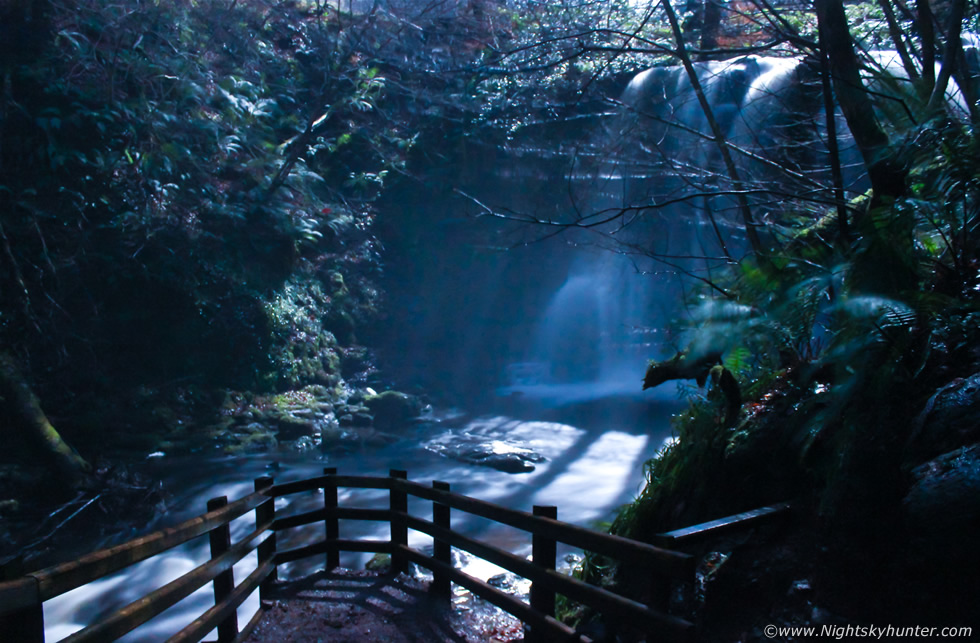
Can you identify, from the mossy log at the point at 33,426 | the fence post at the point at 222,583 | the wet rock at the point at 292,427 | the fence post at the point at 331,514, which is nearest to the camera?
the fence post at the point at 222,583

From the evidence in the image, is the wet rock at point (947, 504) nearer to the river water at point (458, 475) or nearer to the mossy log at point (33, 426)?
the river water at point (458, 475)

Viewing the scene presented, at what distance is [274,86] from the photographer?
19.3m

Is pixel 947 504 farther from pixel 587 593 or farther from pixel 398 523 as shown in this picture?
pixel 398 523

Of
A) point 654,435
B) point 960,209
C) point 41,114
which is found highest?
point 41,114

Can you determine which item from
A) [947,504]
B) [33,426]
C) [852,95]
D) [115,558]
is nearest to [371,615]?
[115,558]

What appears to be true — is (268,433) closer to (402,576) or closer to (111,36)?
(111,36)

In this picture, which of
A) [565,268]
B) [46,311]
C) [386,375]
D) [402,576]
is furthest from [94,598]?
A: [565,268]

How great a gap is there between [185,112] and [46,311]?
5570mm

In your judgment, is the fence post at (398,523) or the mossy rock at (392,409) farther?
the mossy rock at (392,409)

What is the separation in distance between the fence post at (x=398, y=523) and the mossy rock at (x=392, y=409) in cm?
1074

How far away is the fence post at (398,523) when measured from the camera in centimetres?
548

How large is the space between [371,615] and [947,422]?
384 cm

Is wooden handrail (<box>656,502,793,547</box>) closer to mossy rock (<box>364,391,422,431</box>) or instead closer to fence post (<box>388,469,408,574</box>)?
fence post (<box>388,469,408,574</box>)

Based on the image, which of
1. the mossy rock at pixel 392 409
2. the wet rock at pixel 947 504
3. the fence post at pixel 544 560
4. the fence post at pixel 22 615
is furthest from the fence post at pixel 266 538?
the mossy rock at pixel 392 409
